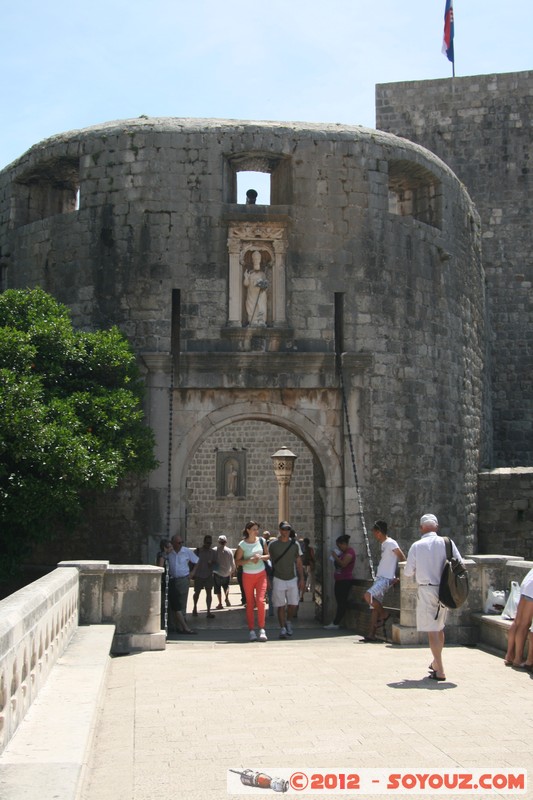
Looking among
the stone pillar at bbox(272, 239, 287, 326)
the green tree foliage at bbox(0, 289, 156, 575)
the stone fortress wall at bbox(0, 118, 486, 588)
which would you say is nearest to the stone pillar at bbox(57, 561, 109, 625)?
the green tree foliage at bbox(0, 289, 156, 575)

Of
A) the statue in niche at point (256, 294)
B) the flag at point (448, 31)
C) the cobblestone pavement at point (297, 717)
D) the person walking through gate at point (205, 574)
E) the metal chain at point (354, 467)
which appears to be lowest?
the cobblestone pavement at point (297, 717)

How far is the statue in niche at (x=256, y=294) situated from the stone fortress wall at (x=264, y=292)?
48 mm

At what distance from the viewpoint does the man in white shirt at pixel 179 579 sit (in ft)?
38.7

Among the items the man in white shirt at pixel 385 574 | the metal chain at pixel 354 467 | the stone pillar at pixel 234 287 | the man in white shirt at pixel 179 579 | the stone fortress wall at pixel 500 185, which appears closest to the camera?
the man in white shirt at pixel 385 574

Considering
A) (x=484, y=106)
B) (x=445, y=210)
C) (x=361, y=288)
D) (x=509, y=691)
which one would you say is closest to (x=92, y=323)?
(x=361, y=288)

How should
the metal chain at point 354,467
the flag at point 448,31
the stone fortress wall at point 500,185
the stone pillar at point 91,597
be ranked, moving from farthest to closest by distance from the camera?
1. the flag at point 448,31
2. the stone fortress wall at point 500,185
3. the metal chain at point 354,467
4. the stone pillar at point 91,597

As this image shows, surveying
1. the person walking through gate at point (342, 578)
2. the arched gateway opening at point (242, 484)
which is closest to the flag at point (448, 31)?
the arched gateway opening at point (242, 484)

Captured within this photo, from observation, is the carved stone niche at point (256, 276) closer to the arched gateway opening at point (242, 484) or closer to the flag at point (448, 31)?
the arched gateway opening at point (242, 484)

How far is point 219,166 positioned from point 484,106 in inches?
489

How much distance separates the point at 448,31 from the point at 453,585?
69.2 feet

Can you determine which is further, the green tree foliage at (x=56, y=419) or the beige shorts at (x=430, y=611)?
the green tree foliage at (x=56, y=419)

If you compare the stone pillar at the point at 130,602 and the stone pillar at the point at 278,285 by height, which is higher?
the stone pillar at the point at 278,285

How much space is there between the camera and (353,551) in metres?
12.8

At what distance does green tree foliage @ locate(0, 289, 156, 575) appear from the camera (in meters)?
11.2
